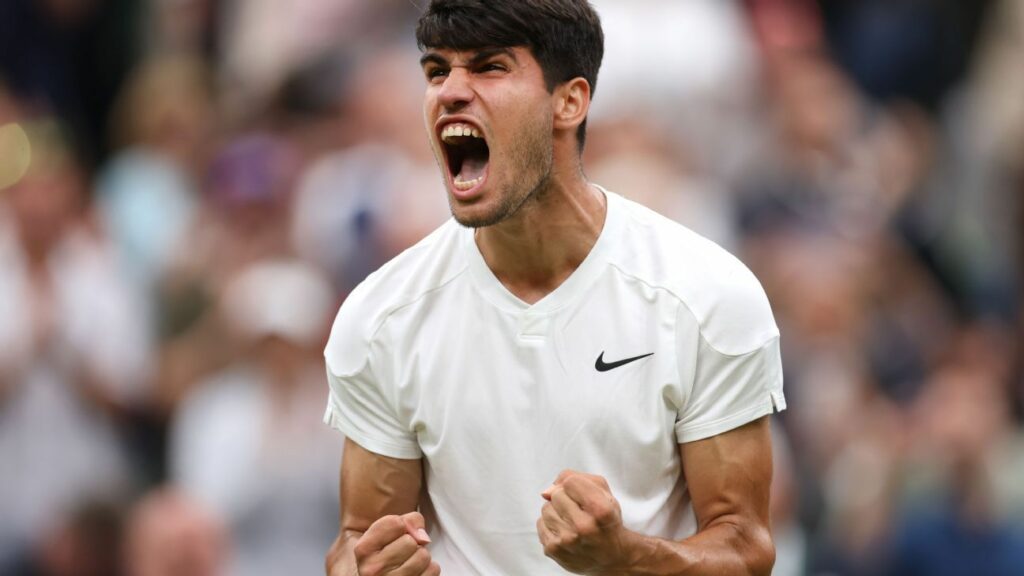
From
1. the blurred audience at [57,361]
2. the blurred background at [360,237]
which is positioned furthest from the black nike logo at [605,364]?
the blurred audience at [57,361]

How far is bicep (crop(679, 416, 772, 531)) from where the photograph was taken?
13.8 feet

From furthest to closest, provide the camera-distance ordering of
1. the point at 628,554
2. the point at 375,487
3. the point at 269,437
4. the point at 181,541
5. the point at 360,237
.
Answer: the point at 360,237 → the point at 269,437 → the point at 181,541 → the point at 375,487 → the point at 628,554

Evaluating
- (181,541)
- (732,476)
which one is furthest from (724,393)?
(181,541)

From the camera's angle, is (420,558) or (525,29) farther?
(525,29)

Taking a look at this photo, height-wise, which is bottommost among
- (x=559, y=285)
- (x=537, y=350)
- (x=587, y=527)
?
(x=587, y=527)

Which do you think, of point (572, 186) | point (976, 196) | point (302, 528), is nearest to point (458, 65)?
point (572, 186)

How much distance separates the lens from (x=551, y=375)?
4285 mm

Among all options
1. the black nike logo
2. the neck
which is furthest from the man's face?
the black nike logo

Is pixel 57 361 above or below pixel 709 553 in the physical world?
below

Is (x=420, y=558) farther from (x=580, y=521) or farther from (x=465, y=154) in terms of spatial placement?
(x=465, y=154)

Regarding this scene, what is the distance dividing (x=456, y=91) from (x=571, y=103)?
1.04 ft

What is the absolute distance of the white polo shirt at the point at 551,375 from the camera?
4.23m

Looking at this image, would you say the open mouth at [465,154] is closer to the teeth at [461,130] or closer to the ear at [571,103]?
the teeth at [461,130]

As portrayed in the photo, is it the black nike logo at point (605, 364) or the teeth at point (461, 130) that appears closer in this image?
the teeth at point (461, 130)
